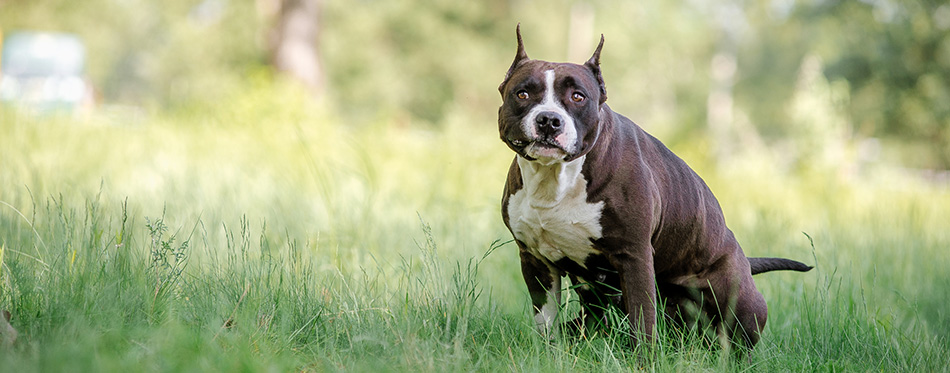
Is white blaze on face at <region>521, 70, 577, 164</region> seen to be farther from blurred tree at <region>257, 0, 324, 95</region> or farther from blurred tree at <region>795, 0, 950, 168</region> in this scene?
blurred tree at <region>795, 0, 950, 168</region>

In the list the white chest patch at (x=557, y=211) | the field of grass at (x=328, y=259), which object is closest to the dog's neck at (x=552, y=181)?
the white chest patch at (x=557, y=211)

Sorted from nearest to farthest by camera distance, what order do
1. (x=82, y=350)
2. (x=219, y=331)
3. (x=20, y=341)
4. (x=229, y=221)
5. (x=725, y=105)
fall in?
(x=82, y=350)
(x=20, y=341)
(x=219, y=331)
(x=229, y=221)
(x=725, y=105)

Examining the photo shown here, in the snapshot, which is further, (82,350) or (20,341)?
(20,341)

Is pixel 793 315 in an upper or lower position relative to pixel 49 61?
lower

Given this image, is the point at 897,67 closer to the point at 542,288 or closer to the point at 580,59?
the point at 542,288

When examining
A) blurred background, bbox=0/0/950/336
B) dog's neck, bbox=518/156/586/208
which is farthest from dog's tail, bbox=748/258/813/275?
dog's neck, bbox=518/156/586/208

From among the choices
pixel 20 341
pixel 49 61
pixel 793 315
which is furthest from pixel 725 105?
→ pixel 20 341

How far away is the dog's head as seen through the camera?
262 centimetres

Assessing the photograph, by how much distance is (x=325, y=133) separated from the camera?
8641 mm

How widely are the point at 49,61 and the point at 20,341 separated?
21.3m

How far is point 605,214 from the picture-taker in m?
2.75

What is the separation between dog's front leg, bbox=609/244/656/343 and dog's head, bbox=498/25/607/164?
0.44 m

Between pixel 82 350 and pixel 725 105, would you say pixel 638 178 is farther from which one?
pixel 725 105

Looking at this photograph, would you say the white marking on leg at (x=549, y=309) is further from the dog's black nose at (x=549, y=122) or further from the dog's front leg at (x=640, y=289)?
the dog's black nose at (x=549, y=122)
